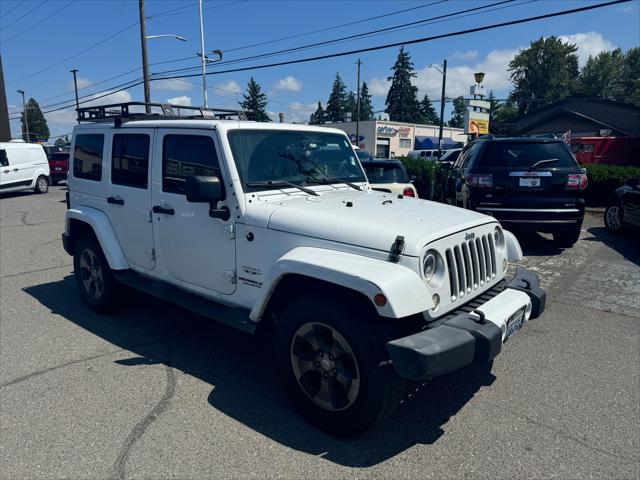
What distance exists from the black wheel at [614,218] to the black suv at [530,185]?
7.99 ft

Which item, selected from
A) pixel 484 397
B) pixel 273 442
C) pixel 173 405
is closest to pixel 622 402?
pixel 484 397

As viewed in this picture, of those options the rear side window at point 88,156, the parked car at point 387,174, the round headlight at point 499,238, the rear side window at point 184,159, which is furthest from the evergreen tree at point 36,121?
the round headlight at point 499,238

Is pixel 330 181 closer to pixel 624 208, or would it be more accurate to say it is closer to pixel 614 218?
pixel 624 208

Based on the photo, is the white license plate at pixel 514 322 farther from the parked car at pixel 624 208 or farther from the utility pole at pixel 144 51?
the utility pole at pixel 144 51

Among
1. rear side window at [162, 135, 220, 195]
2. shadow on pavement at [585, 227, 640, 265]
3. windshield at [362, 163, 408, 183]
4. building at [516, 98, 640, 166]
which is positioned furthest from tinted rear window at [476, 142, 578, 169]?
building at [516, 98, 640, 166]

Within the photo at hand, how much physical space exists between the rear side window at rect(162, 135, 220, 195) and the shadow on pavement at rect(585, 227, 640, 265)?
278 inches

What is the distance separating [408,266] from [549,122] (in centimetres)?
3778

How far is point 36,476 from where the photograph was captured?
106 inches

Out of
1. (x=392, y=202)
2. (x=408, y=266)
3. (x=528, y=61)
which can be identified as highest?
(x=528, y=61)

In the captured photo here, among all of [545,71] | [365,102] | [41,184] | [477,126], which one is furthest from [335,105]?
[41,184]

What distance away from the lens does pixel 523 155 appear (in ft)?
25.1

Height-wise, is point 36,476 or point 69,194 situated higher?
point 69,194

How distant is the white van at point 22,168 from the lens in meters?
18.5

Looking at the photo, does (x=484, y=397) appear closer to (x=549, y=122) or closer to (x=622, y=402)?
(x=622, y=402)
